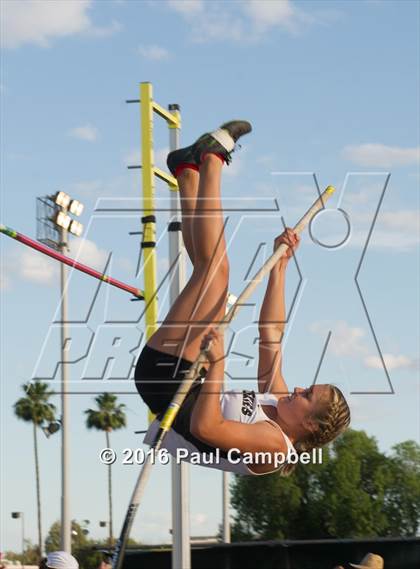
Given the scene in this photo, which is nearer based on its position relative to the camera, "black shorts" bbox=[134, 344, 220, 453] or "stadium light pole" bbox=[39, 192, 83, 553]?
"black shorts" bbox=[134, 344, 220, 453]

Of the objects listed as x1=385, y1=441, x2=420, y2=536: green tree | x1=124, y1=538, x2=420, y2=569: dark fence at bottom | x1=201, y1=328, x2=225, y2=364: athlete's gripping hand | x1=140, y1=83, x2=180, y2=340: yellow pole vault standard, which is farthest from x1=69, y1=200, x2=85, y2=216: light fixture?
x1=385, y1=441, x2=420, y2=536: green tree

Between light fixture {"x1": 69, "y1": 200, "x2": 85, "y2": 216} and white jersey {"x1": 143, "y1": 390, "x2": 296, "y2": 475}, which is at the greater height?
light fixture {"x1": 69, "y1": 200, "x2": 85, "y2": 216}

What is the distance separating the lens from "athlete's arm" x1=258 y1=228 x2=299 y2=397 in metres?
6.52

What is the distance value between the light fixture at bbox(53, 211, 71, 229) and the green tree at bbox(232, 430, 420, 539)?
21.9 metres

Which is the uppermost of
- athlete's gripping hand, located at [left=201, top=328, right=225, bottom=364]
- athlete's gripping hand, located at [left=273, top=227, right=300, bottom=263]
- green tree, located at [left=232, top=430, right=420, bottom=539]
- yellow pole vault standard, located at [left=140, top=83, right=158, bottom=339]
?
yellow pole vault standard, located at [left=140, top=83, right=158, bottom=339]

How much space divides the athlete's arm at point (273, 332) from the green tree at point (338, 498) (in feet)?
114

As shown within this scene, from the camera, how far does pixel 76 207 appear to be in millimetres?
21938

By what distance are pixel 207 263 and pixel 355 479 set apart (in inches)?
1500

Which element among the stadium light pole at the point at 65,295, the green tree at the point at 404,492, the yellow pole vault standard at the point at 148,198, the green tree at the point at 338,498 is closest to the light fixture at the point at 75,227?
the stadium light pole at the point at 65,295

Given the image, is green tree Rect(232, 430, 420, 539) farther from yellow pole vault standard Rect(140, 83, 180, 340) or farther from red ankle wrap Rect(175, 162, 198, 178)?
red ankle wrap Rect(175, 162, 198, 178)

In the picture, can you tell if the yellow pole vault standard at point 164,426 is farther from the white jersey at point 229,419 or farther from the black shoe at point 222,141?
the black shoe at point 222,141

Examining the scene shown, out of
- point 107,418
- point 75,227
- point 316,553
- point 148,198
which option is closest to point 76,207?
point 75,227

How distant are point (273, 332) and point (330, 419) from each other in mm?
752

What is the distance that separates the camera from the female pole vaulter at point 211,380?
18.2ft
